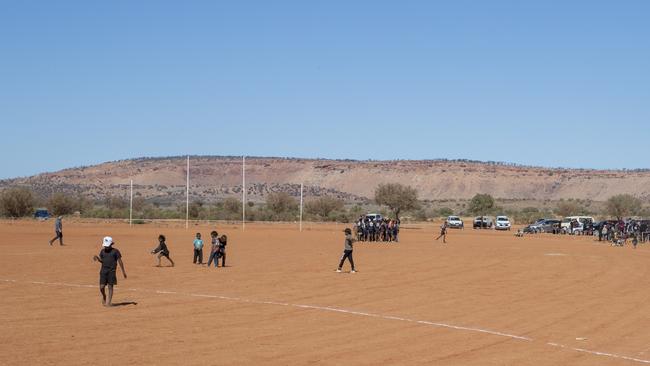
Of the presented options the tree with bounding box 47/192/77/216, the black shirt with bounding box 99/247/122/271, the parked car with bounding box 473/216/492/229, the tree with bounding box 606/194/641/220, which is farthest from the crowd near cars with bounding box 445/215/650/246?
the tree with bounding box 47/192/77/216

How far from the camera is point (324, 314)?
2003 centimetres

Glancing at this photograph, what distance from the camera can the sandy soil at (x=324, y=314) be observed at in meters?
15.2

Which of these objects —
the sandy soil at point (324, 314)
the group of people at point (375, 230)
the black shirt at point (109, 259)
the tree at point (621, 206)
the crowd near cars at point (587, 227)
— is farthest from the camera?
the tree at point (621, 206)

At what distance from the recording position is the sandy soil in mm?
15180

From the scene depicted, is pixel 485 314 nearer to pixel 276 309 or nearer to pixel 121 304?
pixel 276 309

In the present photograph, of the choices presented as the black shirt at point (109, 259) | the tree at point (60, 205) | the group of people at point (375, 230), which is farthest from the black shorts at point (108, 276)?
the tree at point (60, 205)

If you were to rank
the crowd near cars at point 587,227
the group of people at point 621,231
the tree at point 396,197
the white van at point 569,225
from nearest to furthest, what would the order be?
the group of people at point 621,231, the crowd near cars at point 587,227, the white van at point 569,225, the tree at point 396,197

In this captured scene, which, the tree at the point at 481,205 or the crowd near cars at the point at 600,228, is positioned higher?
the tree at the point at 481,205

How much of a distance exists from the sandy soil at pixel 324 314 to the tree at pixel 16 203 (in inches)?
2975

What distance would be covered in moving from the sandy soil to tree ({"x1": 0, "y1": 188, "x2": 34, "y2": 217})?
75564 millimetres

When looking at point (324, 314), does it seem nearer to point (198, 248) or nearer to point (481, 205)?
point (198, 248)

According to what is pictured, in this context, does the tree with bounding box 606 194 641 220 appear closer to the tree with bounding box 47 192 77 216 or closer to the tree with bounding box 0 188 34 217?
the tree with bounding box 47 192 77 216

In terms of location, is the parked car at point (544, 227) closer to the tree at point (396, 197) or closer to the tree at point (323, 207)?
the tree at point (396, 197)

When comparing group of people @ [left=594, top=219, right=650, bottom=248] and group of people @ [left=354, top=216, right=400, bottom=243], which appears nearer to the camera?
group of people @ [left=354, top=216, right=400, bottom=243]
